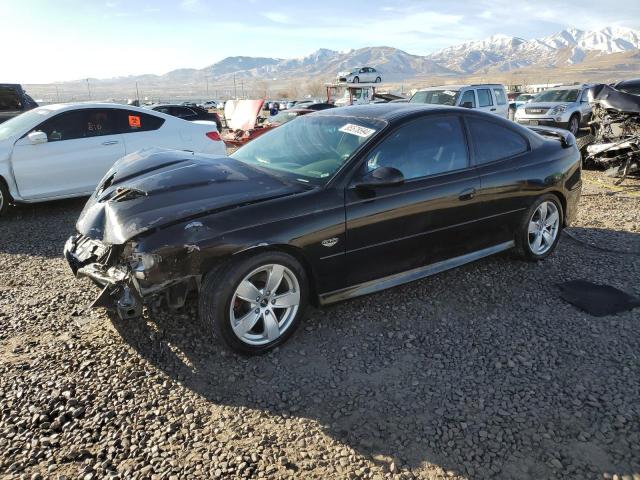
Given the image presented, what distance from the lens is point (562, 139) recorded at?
16.7ft

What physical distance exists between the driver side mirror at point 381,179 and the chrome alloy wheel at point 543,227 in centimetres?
197

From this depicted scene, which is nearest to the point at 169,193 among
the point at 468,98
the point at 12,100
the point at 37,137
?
the point at 37,137

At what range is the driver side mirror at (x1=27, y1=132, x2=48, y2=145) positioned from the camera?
245 inches

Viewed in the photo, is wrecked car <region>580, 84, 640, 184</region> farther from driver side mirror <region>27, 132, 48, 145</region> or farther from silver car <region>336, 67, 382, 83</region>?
silver car <region>336, 67, 382, 83</region>

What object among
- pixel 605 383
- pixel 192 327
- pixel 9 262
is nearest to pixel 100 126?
pixel 9 262

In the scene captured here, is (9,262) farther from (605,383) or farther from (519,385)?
(605,383)

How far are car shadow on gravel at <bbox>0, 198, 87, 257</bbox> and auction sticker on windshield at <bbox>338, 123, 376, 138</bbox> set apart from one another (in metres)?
3.39

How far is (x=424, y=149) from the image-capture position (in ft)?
12.8

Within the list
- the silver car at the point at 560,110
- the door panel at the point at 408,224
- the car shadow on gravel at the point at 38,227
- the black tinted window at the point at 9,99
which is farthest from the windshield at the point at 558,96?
the black tinted window at the point at 9,99

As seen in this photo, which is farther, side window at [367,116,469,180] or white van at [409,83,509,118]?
white van at [409,83,509,118]

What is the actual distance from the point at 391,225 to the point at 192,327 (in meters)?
1.62

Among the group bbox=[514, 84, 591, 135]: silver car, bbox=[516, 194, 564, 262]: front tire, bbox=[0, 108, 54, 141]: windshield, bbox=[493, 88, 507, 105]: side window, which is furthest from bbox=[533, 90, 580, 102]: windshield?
bbox=[0, 108, 54, 141]: windshield

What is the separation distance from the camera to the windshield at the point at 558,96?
637 inches

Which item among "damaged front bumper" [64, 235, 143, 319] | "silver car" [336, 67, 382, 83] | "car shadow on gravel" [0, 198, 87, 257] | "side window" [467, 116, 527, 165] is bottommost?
"car shadow on gravel" [0, 198, 87, 257]
